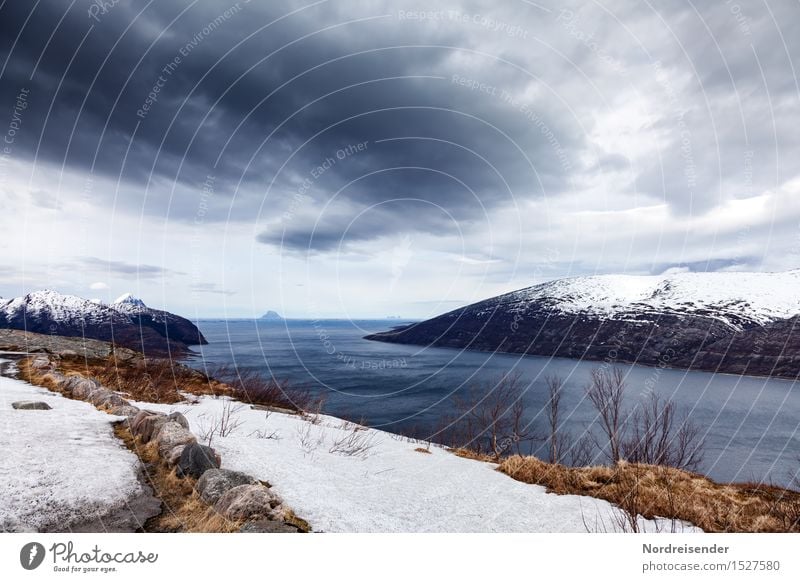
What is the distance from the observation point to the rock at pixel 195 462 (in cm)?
584

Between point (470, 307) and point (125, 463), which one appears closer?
point (125, 463)

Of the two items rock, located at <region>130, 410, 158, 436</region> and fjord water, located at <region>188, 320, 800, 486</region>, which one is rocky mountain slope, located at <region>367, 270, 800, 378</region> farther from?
rock, located at <region>130, 410, 158, 436</region>

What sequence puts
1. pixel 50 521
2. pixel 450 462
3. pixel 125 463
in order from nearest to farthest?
1. pixel 50 521
2. pixel 125 463
3. pixel 450 462

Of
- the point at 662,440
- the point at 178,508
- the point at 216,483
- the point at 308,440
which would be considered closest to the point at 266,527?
the point at 216,483

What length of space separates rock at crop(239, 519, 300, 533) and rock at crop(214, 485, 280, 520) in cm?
12

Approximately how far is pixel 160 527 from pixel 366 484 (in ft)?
11.1

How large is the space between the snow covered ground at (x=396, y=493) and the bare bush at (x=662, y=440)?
13.5 metres

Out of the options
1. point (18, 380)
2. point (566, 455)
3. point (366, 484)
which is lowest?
point (566, 455)

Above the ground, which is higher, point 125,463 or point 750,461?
point 125,463

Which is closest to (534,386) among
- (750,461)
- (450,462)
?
(750,461)

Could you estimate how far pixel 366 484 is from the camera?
6844mm

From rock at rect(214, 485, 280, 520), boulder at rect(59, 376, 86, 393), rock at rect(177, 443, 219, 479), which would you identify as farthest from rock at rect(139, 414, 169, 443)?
boulder at rect(59, 376, 86, 393)

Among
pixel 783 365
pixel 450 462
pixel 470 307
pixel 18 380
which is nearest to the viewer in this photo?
pixel 450 462

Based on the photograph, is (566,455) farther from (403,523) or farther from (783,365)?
(783,365)
